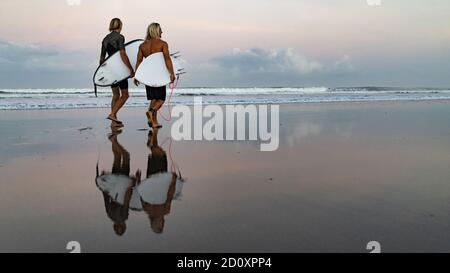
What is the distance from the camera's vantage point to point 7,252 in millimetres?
2266

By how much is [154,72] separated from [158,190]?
472 cm

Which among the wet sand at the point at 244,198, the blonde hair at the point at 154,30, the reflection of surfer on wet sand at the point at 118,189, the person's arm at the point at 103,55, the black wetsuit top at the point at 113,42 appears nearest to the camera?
the wet sand at the point at 244,198

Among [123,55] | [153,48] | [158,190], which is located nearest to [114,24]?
[123,55]

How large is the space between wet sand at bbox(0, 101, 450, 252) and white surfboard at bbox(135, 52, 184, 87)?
81.6 inches

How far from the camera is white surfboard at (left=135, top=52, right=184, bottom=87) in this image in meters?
7.74

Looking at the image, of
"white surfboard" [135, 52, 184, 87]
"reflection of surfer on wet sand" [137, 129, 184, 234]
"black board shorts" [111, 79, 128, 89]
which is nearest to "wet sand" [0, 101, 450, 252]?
"reflection of surfer on wet sand" [137, 129, 184, 234]

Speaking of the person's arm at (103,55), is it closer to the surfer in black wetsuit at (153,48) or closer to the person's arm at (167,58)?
the surfer in black wetsuit at (153,48)

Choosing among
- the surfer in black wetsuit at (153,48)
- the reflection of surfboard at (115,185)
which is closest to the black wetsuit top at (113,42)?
the surfer in black wetsuit at (153,48)

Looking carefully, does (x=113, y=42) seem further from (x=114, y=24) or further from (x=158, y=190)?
(x=158, y=190)

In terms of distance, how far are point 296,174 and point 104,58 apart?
18.3 feet

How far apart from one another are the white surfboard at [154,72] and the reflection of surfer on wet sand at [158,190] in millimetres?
3188

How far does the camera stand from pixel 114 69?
8172 millimetres

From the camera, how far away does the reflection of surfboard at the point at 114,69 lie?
812 centimetres
